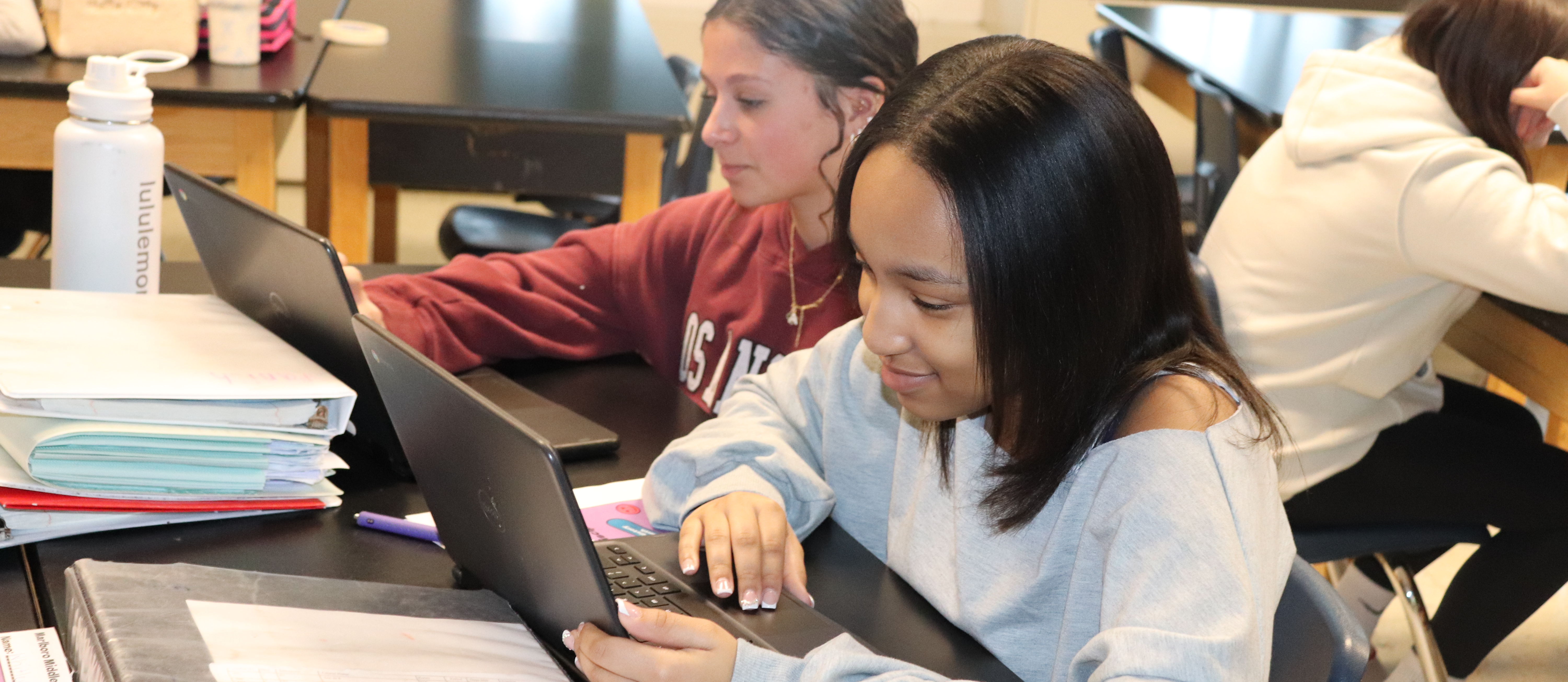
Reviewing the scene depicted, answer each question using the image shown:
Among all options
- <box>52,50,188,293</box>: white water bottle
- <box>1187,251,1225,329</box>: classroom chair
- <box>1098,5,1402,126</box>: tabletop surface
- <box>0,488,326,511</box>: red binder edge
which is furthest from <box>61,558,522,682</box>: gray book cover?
<box>1098,5,1402,126</box>: tabletop surface

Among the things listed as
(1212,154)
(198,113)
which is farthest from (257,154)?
(1212,154)

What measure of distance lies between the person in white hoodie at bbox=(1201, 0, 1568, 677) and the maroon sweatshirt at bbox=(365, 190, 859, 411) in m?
0.54

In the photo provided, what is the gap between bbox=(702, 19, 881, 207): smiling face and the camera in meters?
1.40

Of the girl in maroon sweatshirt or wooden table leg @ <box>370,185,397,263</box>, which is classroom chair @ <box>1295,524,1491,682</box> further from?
wooden table leg @ <box>370,185,397,263</box>

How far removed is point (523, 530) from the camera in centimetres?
73

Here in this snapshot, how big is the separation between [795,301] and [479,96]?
89cm

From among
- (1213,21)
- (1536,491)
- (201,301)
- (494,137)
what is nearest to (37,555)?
(201,301)

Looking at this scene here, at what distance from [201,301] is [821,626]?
24.2 inches

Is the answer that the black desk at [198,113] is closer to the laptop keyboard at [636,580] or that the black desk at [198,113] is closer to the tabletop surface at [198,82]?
the tabletop surface at [198,82]

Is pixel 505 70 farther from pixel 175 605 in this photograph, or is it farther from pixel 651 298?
pixel 175 605

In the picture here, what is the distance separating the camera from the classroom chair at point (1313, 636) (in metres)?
0.75

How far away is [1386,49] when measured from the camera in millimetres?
1791

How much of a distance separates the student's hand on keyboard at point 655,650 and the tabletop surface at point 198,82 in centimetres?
150

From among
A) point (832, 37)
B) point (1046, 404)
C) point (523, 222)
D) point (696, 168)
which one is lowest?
point (523, 222)
